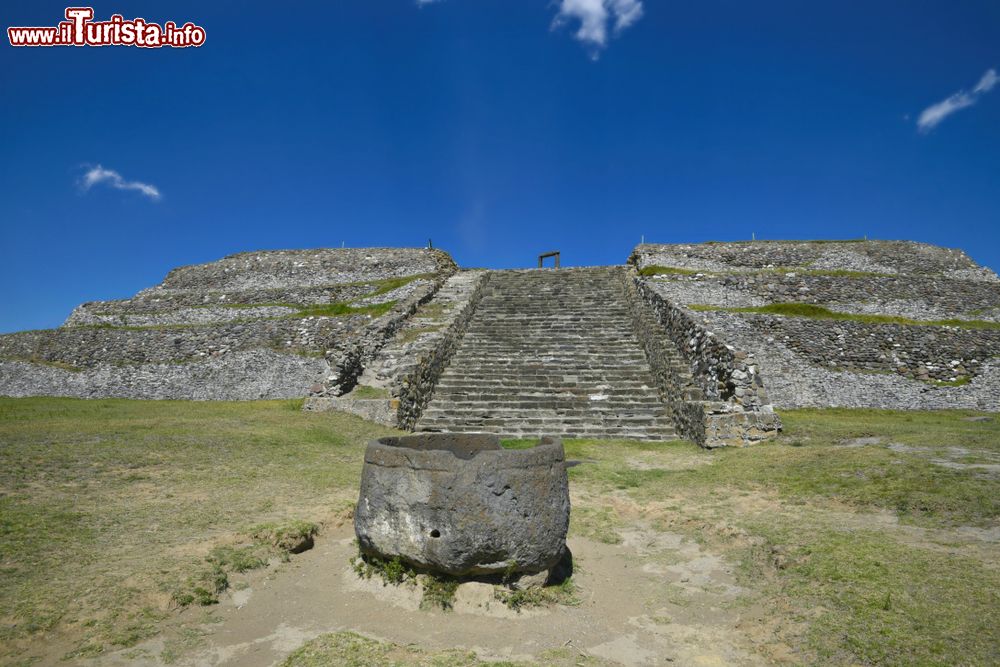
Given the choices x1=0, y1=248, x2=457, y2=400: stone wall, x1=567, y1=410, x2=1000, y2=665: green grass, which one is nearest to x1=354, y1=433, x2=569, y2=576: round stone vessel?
x1=567, y1=410, x2=1000, y2=665: green grass

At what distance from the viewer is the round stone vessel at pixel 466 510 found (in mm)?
4848

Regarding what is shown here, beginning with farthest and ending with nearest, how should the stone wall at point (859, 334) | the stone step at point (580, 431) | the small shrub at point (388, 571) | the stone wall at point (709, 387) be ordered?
the stone wall at point (859, 334) < the stone step at point (580, 431) < the stone wall at point (709, 387) < the small shrub at point (388, 571)

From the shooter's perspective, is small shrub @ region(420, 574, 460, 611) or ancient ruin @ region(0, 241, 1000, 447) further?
ancient ruin @ region(0, 241, 1000, 447)

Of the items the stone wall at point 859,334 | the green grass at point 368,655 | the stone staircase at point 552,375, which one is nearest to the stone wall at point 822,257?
the stone wall at point 859,334

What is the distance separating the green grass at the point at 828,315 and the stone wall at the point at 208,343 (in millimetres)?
12168

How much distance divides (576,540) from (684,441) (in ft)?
21.7

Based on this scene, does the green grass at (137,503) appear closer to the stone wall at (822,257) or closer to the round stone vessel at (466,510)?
the round stone vessel at (466,510)

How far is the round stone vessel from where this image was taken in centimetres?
485

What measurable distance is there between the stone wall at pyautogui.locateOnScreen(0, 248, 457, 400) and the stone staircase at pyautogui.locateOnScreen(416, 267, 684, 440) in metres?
2.76

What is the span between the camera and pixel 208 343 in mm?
21125

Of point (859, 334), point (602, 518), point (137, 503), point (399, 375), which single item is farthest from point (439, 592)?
point (859, 334)

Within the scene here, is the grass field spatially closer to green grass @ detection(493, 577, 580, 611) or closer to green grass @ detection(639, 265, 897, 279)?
green grass @ detection(493, 577, 580, 611)

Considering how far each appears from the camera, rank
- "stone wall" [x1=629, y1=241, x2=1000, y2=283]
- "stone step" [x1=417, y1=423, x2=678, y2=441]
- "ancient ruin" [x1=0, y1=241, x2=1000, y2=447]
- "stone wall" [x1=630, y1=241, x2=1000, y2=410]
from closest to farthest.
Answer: "stone step" [x1=417, y1=423, x2=678, y2=441]
"ancient ruin" [x1=0, y1=241, x2=1000, y2=447]
"stone wall" [x1=630, y1=241, x2=1000, y2=410]
"stone wall" [x1=629, y1=241, x2=1000, y2=283]

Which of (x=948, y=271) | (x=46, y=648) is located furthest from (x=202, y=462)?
(x=948, y=271)
